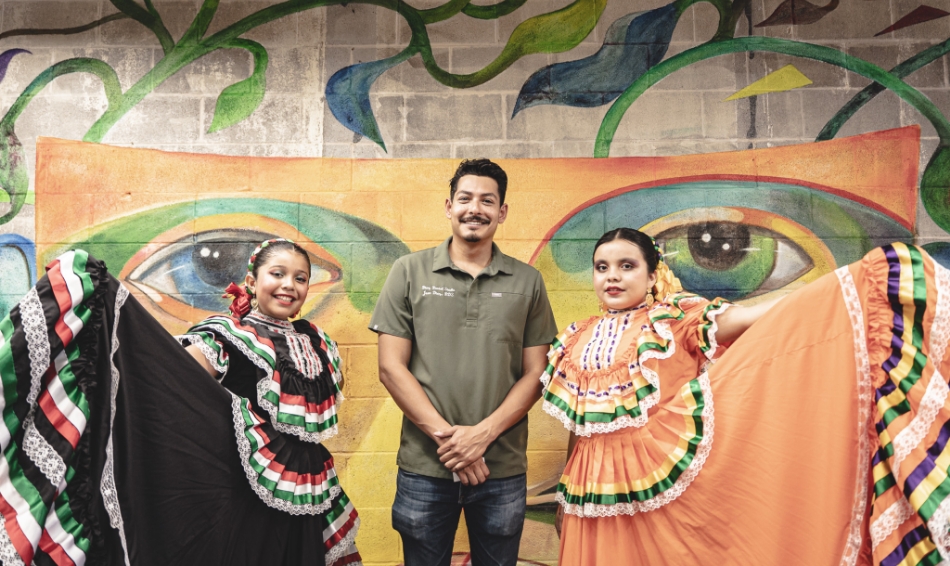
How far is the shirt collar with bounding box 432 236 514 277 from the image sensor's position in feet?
7.47

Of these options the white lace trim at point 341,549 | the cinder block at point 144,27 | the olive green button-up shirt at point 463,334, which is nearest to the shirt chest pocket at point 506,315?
the olive green button-up shirt at point 463,334

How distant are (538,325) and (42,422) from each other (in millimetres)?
1385

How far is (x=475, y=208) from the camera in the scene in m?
2.24

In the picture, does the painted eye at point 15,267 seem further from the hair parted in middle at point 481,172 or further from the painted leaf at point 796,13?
the painted leaf at point 796,13

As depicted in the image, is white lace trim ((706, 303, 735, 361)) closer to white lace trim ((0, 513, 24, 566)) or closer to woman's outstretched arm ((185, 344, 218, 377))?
woman's outstretched arm ((185, 344, 218, 377))

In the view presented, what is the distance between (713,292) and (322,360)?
66.6 inches

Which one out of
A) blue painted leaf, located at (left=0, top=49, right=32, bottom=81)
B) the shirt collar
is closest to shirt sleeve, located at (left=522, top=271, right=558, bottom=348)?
the shirt collar

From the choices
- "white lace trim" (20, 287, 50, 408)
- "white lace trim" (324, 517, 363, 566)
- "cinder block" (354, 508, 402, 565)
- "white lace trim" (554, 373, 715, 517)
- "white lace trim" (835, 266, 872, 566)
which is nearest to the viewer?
"white lace trim" (20, 287, 50, 408)

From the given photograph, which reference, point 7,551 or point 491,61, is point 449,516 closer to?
point 7,551

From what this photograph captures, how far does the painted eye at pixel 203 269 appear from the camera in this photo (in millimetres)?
2994

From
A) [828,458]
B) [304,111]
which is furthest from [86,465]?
[304,111]

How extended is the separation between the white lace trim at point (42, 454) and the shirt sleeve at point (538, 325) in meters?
1.33

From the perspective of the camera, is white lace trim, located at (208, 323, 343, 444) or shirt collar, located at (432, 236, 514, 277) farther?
shirt collar, located at (432, 236, 514, 277)

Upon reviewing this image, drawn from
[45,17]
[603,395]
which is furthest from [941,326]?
[45,17]
